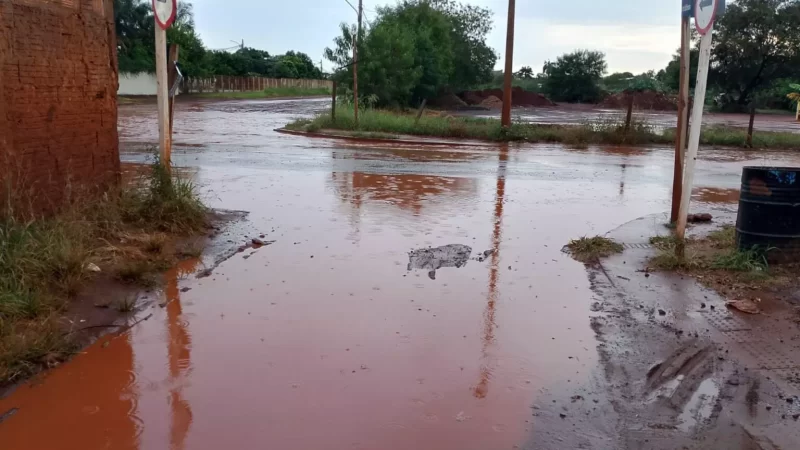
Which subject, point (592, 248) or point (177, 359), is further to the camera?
point (592, 248)

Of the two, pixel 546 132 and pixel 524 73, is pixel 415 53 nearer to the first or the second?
pixel 546 132

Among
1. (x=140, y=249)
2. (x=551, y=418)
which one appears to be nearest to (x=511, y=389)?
(x=551, y=418)

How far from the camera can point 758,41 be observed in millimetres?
48438

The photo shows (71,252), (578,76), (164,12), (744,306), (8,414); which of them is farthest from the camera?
(578,76)

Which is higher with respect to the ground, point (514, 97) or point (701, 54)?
point (514, 97)

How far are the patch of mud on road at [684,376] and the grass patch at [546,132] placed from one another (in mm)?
16992

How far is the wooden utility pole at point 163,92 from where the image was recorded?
25.0 ft

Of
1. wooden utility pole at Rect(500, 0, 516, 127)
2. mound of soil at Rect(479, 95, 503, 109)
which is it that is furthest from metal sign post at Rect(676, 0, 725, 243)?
mound of soil at Rect(479, 95, 503, 109)

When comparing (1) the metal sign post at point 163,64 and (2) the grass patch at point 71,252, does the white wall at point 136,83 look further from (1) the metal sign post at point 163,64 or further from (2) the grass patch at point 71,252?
(2) the grass patch at point 71,252

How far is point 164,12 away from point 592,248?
5471 millimetres

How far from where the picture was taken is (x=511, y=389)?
4.34 meters

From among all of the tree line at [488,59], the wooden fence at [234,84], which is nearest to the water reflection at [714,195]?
the tree line at [488,59]

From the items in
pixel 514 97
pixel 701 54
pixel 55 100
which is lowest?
pixel 55 100

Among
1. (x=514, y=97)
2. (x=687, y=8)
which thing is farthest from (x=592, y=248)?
(x=514, y=97)
